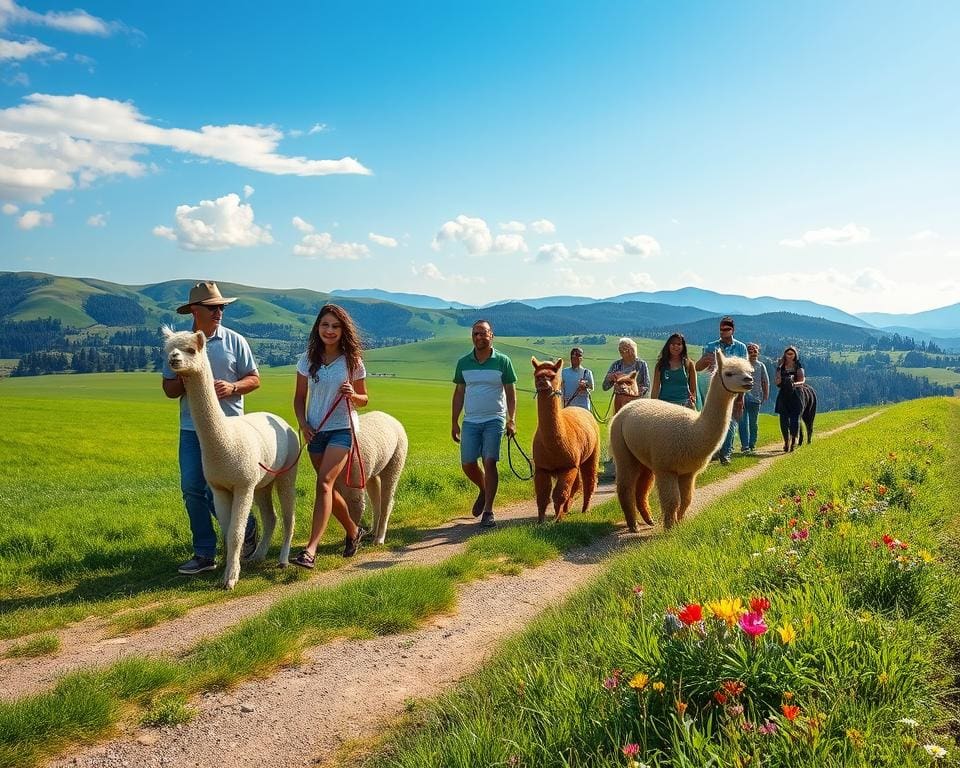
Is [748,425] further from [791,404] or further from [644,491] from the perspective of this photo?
[644,491]

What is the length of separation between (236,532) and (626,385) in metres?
7.29

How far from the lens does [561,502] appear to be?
28.6 ft

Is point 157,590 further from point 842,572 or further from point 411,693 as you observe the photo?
point 842,572

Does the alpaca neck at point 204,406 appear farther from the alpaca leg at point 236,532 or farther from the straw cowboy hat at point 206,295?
the straw cowboy hat at point 206,295

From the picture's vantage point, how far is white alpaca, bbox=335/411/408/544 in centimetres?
755

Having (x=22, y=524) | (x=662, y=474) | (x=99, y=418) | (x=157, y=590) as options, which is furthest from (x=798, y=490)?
(x=99, y=418)

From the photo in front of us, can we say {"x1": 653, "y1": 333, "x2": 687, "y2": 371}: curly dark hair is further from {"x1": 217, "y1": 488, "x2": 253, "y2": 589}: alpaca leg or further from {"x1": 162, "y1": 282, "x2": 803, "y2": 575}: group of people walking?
{"x1": 217, "y1": 488, "x2": 253, "y2": 589}: alpaca leg

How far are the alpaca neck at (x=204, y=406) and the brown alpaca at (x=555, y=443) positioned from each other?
3878 millimetres

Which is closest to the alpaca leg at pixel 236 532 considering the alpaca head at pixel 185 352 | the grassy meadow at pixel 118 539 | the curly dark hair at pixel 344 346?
the grassy meadow at pixel 118 539

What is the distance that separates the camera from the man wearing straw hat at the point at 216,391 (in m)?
6.56

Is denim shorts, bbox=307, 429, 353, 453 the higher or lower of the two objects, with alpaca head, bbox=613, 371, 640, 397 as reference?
lower

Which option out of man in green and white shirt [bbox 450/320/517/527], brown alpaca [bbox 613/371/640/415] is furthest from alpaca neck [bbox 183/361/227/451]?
brown alpaca [bbox 613/371/640/415]

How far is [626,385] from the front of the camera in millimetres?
11297

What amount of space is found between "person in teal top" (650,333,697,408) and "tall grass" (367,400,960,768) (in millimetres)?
5877
